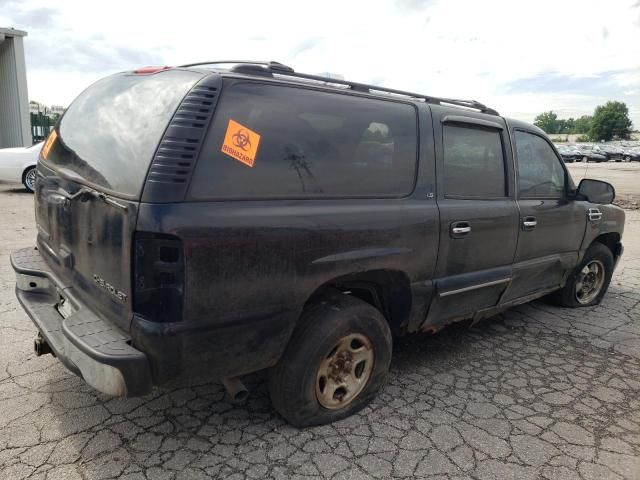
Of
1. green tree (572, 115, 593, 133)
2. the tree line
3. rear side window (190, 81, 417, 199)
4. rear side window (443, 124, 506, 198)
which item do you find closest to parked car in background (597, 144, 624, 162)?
rear side window (443, 124, 506, 198)

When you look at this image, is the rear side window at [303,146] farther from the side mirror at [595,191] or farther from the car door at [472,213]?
the side mirror at [595,191]

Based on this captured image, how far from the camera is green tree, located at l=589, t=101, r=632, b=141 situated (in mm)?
108562

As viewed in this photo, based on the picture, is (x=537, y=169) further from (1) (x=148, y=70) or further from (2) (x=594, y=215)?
(1) (x=148, y=70)

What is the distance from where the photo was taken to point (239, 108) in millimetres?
2234

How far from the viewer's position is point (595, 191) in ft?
13.8

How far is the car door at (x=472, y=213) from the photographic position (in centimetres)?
312

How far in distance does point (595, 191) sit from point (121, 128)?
12.6 ft

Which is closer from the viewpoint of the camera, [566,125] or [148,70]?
[148,70]

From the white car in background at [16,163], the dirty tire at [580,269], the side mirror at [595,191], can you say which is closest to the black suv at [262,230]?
the side mirror at [595,191]

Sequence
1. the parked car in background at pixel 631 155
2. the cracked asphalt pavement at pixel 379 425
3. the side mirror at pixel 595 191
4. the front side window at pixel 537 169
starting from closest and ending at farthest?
1. the cracked asphalt pavement at pixel 379 425
2. the front side window at pixel 537 169
3. the side mirror at pixel 595 191
4. the parked car in background at pixel 631 155

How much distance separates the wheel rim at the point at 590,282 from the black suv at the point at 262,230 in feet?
5.78

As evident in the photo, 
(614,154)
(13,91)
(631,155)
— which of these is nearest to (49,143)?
(13,91)

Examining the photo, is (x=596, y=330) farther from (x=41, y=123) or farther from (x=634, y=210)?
(x=41, y=123)

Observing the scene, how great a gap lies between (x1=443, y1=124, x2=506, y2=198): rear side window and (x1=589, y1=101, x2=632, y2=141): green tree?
125 meters
